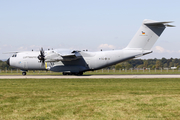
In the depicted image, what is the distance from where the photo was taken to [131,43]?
3628cm

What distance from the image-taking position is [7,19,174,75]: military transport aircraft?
1391 inches

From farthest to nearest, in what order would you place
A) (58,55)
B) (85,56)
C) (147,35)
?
(85,56) → (58,55) → (147,35)

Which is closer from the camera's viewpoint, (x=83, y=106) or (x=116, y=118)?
(x=116, y=118)

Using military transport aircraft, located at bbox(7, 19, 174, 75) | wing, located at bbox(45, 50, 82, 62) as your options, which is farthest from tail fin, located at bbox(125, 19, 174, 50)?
wing, located at bbox(45, 50, 82, 62)

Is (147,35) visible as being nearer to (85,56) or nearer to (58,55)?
(85,56)

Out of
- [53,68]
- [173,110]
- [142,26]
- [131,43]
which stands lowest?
[173,110]

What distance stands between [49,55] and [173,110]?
90.9 ft

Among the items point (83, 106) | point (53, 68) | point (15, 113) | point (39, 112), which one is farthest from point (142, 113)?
point (53, 68)

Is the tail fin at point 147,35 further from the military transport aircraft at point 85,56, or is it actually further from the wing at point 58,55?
the wing at point 58,55

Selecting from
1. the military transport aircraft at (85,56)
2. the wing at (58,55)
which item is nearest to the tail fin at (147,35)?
the military transport aircraft at (85,56)

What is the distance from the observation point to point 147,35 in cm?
3534

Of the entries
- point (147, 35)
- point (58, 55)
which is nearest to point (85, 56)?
point (58, 55)

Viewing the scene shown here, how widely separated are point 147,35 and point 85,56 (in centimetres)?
1087

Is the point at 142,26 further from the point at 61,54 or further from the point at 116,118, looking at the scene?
the point at 116,118
